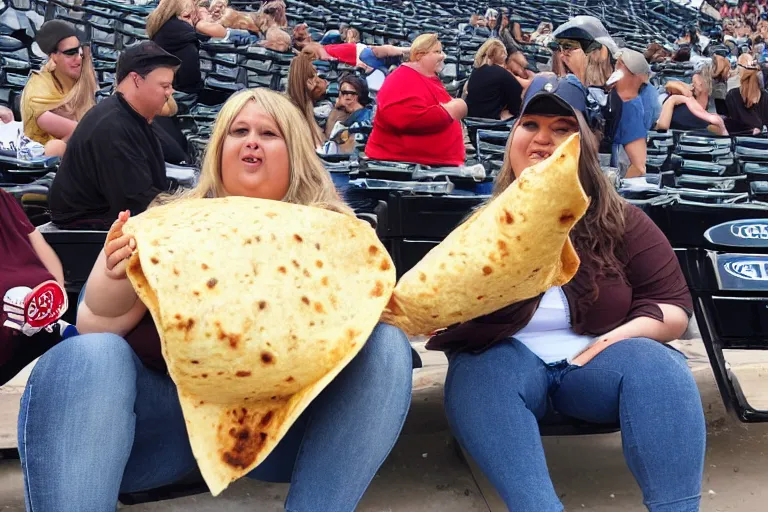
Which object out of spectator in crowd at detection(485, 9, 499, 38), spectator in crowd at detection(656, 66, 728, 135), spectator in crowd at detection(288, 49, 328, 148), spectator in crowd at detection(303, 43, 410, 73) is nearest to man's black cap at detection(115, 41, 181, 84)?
spectator in crowd at detection(288, 49, 328, 148)

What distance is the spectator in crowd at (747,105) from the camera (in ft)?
22.8

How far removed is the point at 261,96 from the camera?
1.87m

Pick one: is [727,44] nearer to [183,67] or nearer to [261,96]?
Answer: [183,67]

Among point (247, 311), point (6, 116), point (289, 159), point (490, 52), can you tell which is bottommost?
point (6, 116)

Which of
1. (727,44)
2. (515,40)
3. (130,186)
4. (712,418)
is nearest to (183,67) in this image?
(130,186)

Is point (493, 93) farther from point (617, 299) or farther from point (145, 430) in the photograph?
point (145, 430)

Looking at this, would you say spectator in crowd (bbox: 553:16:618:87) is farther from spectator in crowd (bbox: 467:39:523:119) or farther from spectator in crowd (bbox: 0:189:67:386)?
spectator in crowd (bbox: 0:189:67:386)

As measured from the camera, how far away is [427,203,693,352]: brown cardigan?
6.12 ft

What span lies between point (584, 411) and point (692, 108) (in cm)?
534

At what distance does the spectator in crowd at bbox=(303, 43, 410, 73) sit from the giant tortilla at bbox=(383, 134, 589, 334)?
412 centimetres

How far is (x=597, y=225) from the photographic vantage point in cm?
197

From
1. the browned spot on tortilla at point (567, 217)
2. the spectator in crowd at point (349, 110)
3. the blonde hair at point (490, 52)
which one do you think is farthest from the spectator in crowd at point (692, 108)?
the browned spot on tortilla at point (567, 217)

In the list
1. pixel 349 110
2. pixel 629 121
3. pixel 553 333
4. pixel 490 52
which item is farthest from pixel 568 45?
pixel 553 333

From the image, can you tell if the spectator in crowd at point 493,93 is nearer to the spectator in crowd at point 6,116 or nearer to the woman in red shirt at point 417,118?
the woman in red shirt at point 417,118
